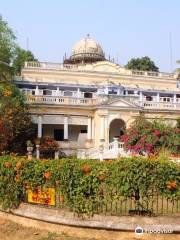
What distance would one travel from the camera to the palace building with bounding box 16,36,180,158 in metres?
30.9

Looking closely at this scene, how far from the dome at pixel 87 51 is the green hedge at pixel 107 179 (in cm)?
3490

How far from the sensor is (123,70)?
134 feet

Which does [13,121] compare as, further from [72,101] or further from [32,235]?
[32,235]

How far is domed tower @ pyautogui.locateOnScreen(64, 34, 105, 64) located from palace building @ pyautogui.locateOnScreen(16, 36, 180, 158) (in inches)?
188

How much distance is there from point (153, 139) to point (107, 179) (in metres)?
13.4

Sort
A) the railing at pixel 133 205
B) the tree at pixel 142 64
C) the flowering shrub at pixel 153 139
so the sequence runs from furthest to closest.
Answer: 1. the tree at pixel 142 64
2. the flowering shrub at pixel 153 139
3. the railing at pixel 133 205

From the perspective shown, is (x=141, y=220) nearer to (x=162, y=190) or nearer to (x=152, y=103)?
(x=162, y=190)

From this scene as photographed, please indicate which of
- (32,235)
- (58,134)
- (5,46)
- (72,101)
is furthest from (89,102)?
(32,235)

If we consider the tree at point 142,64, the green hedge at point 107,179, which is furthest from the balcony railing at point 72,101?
the tree at point 142,64

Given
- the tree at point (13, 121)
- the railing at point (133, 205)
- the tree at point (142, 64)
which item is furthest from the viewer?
the tree at point (142, 64)

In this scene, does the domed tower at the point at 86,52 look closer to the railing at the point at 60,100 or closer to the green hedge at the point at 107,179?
the railing at the point at 60,100

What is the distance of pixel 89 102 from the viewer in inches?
1255

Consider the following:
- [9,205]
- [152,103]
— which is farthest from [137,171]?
[152,103]

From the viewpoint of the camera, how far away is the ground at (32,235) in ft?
32.4
